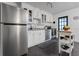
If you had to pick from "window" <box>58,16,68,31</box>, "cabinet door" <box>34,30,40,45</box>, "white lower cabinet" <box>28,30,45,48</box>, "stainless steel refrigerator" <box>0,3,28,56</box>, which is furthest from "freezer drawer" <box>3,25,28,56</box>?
"window" <box>58,16,68,31</box>

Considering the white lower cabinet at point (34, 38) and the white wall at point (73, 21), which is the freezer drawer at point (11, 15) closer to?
the white lower cabinet at point (34, 38)

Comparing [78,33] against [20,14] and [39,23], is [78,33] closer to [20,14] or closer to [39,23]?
[39,23]

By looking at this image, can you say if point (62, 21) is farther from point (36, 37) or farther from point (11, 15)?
point (11, 15)

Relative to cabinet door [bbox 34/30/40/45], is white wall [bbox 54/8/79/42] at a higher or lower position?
higher

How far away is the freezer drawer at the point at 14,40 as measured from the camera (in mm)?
1854

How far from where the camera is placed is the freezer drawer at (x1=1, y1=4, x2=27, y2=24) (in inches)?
71.2

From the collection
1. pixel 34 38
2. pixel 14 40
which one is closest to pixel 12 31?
pixel 14 40

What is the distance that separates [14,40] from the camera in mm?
2033

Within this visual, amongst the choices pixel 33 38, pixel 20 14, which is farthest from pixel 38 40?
pixel 20 14

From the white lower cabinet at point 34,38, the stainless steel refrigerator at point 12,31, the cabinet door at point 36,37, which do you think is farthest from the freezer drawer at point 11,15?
the cabinet door at point 36,37

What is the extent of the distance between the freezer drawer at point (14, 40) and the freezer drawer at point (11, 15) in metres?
0.16

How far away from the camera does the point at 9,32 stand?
6.26 ft

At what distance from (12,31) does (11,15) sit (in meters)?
0.44

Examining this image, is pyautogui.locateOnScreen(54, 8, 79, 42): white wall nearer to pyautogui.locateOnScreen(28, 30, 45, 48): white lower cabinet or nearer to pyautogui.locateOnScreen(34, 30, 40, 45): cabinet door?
pyautogui.locateOnScreen(28, 30, 45, 48): white lower cabinet
